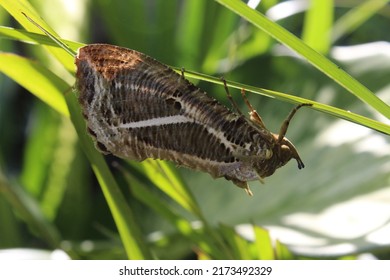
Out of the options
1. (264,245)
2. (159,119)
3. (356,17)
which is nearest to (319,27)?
(356,17)

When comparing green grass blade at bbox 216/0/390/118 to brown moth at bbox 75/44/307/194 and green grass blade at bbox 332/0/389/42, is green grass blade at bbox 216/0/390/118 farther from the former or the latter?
green grass blade at bbox 332/0/389/42

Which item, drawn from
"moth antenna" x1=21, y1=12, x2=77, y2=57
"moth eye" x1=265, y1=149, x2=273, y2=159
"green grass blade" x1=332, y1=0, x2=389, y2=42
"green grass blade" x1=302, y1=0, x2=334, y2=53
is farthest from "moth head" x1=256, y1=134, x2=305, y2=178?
"green grass blade" x1=332, y1=0, x2=389, y2=42

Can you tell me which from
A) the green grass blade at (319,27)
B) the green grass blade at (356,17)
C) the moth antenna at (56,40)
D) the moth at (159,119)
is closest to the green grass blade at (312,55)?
the moth at (159,119)

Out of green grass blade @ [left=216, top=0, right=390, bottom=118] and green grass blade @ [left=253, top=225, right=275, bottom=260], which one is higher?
green grass blade @ [left=216, top=0, right=390, bottom=118]

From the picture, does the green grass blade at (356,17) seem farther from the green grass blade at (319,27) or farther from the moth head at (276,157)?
the moth head at (276,157)

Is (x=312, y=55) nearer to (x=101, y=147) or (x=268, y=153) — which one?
(x=268, y=153)

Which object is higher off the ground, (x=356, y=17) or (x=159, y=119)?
(x=356, y=17)

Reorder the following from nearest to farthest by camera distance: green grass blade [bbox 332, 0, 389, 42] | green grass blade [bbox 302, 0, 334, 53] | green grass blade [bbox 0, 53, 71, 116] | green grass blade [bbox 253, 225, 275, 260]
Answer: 1. green grass blade [bbox 0, 53, 71, 116]
2. green grass blade [bbox 253, 225, 275, 260]
3. green grass blade [bbox 302, 0, 334, 53]
4. green grass blade [bbox 332, 0, 389, 42]
